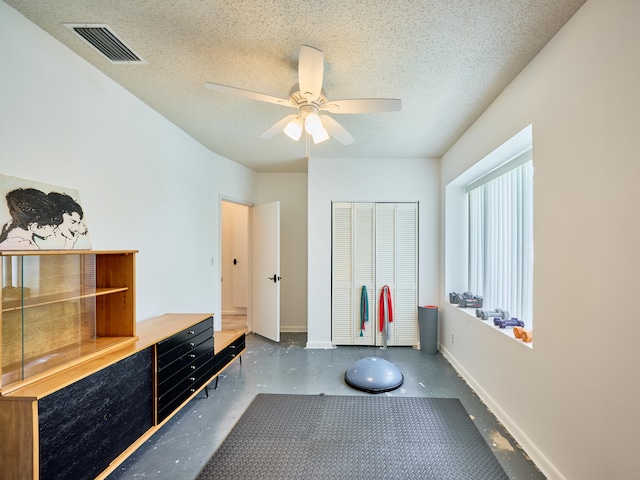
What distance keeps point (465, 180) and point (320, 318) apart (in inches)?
94.2

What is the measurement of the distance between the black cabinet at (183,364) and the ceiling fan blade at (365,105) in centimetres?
189

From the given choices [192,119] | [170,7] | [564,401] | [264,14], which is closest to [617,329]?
[564,401]

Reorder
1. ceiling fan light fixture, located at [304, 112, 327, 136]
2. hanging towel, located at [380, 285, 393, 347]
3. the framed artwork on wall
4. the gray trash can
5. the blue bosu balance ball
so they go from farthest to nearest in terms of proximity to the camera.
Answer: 1. hanging towel, located at [380, 285, 393, 347]
2. the gray trash can
3. the blue bosu balance ball
4. ceiling fan light fixture, located at [304, 112, 327, 136]
5. the framed artwork on wall

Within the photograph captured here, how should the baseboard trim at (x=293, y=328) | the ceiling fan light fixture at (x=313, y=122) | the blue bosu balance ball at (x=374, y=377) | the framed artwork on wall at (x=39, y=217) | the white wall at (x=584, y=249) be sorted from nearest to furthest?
the white wall at (x=584, y=249)
the framed artwork on wall at (x=39, y=217)
the ceiling fan light fixture at (x=313, y=122)
the blue bosu balance ball at (x=374, y=377)
the baseboard trim at (x=293, y=328)

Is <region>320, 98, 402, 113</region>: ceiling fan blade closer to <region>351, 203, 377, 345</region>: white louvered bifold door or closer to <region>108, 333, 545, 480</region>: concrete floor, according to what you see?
<region>351, 203, 377, 345</region>: white louvered bifold door

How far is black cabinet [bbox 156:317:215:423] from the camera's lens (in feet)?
6.18

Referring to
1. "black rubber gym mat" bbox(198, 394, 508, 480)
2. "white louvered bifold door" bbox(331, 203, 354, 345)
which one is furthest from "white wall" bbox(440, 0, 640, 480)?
"white louvered bifold door" bbox(331, 203, 354, 345)

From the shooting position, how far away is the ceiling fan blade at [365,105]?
172cm

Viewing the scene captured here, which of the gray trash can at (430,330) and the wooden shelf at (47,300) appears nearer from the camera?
the wooden shelf at (47,300)

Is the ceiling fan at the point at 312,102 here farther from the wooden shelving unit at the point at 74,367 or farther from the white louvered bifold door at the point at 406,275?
the white louvered bifold door at the point at 406,275

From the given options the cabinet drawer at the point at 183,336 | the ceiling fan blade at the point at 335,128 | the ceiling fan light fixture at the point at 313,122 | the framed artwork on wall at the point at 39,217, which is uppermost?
the ceiling fan blade at the point at 335,128

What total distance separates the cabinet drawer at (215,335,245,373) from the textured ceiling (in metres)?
2.15

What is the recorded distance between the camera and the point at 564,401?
151cm

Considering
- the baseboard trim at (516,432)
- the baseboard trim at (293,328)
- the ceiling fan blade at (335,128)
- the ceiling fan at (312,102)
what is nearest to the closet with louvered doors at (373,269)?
the baseboard trim at (293,328)
